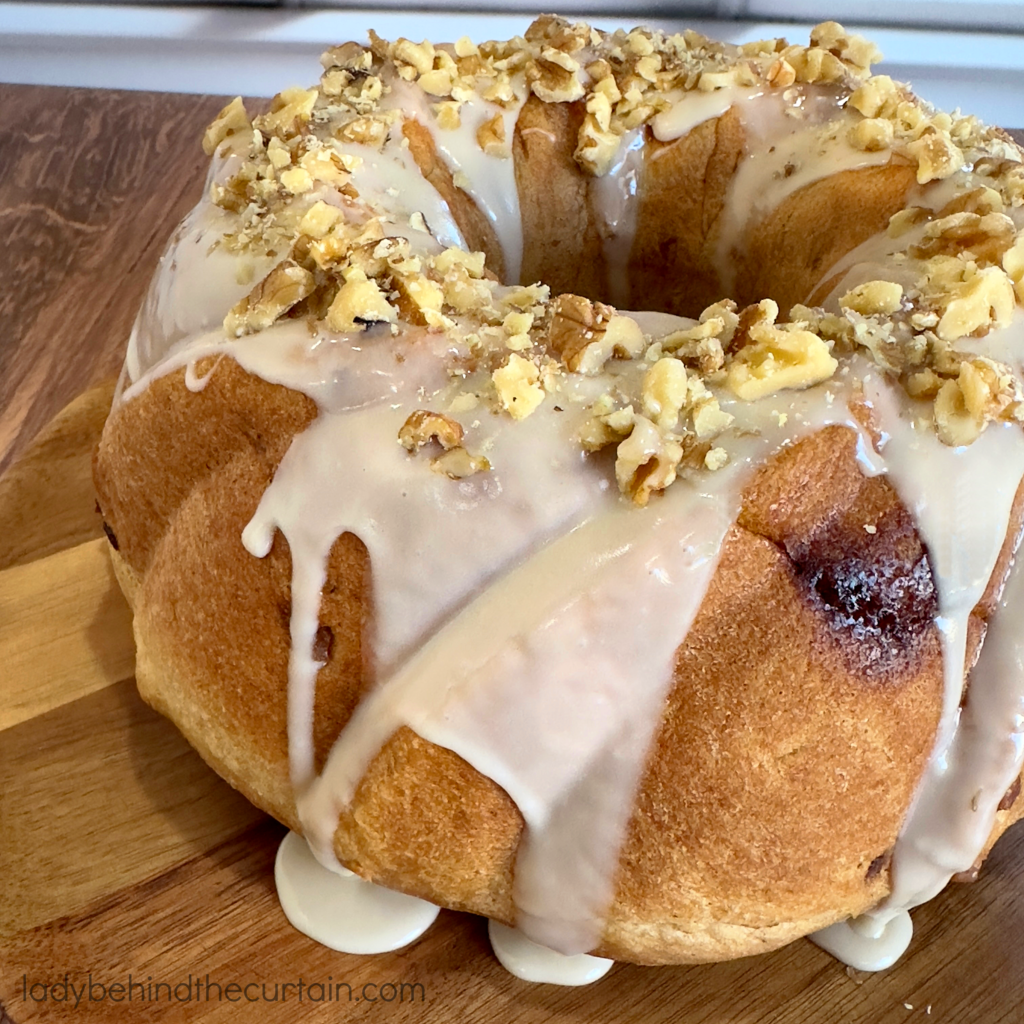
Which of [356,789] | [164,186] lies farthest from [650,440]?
[164,186]

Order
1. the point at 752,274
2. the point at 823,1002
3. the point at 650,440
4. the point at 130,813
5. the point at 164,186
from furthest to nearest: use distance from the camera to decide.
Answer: the point at 164,186 → the point at 752,274 → the point at 130,813 → the point at 823,1002 → the point at 650,440

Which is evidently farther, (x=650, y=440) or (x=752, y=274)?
(x=752, y=274)

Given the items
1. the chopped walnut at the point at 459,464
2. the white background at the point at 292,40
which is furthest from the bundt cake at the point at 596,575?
the white background at the point at 292,40

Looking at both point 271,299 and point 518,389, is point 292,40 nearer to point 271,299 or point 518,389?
point 271,299

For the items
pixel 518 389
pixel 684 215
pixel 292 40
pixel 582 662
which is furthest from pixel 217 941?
pixel 292 40

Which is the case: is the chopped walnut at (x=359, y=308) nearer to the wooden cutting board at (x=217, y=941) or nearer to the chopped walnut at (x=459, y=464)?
the chopped walnut at (x=459, y=464)

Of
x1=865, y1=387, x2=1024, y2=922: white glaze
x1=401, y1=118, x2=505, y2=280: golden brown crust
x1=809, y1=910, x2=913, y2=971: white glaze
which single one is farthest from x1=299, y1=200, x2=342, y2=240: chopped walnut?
x1=809, y1=910, x2=913, y2=971: white glaze

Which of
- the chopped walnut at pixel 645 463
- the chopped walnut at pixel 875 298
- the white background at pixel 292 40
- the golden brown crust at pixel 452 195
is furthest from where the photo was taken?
the white background at pixel 292 40

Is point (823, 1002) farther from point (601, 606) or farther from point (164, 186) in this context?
point (164, 186)
